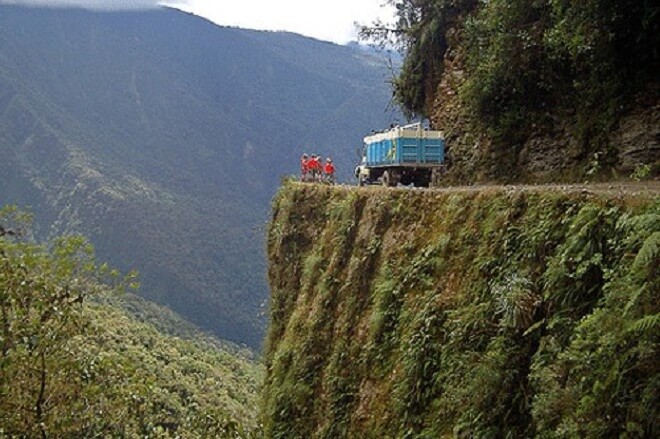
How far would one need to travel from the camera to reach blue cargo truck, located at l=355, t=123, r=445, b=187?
1667 cm

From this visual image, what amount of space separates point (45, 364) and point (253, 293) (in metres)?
114

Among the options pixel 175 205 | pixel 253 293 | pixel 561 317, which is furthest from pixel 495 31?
pixel 175 205

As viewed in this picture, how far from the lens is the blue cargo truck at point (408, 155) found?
54.7 feet

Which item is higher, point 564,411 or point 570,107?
point 570,107

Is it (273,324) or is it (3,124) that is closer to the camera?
(273,324)

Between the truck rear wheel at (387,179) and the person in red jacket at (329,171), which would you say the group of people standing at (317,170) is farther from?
the truck rear wheel at (387,179)

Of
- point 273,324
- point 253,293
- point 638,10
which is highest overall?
point 638,10

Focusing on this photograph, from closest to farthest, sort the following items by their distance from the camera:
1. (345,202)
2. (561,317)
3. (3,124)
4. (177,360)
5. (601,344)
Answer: (601,344), (561,317), (345,202), (177,360), (3,124)

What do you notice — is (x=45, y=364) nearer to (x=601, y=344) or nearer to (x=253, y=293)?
(x=601, y=344)

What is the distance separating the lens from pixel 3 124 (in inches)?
5994

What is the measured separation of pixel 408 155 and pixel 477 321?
32.0 feet

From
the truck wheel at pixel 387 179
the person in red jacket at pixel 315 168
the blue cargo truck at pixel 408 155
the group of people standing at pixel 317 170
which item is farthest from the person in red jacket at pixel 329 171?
the truck wheel at pixel 387 179

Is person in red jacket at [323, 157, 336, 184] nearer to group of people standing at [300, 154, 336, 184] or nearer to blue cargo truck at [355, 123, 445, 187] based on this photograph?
group of people standing at [300, 154, 336, 184]

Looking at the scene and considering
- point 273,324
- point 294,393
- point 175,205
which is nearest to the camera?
point 294,393
